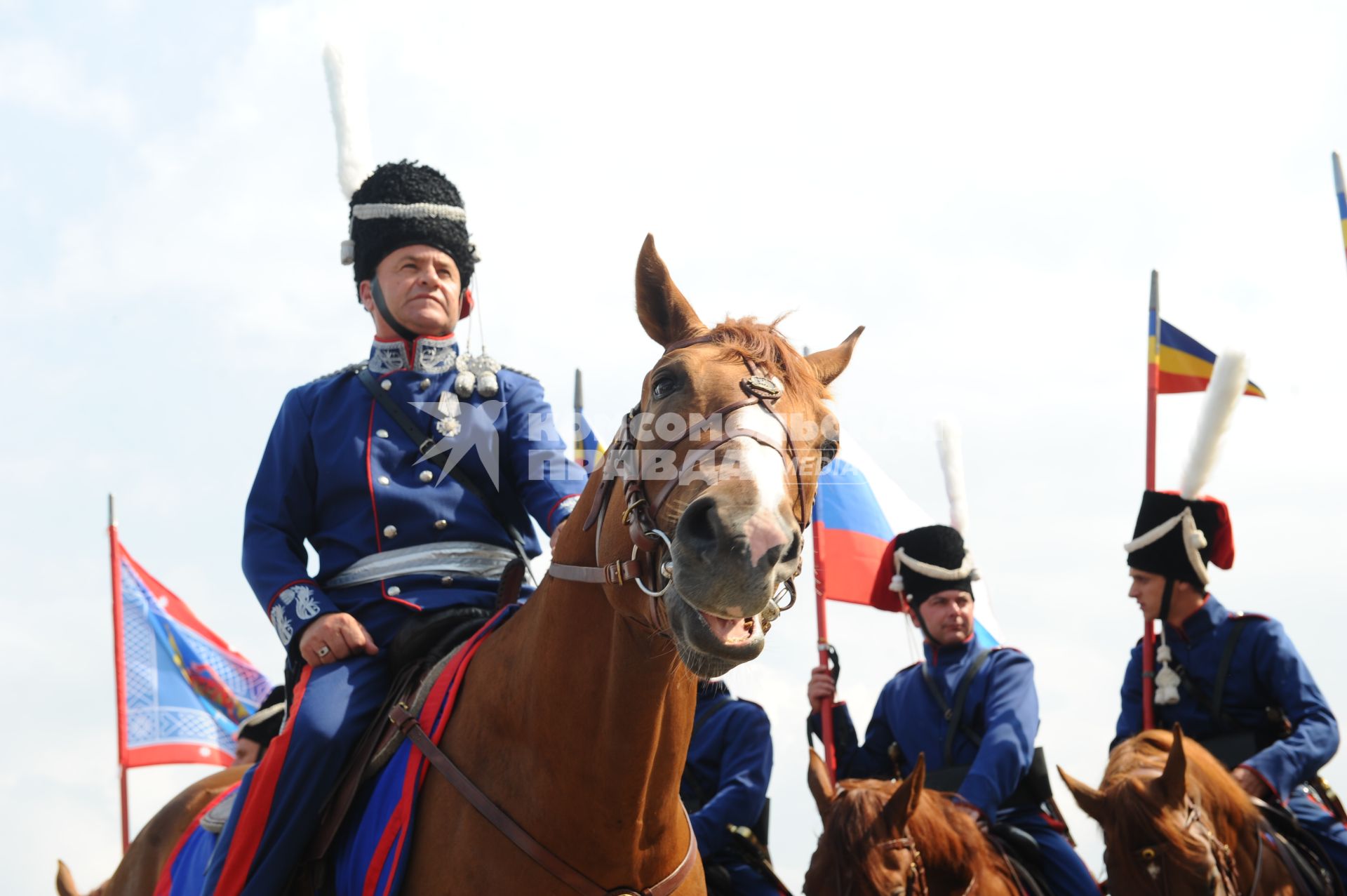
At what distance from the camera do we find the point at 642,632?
362 centimetres

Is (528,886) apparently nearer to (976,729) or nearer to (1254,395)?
(976,729)

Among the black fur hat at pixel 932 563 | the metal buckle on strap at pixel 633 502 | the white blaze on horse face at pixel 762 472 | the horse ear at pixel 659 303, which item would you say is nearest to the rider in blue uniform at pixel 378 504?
the horse ear at pixel 659 303

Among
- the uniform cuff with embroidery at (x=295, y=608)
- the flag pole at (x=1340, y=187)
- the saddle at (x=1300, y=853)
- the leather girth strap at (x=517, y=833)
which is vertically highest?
the flag pole at (x=1340, y=187)

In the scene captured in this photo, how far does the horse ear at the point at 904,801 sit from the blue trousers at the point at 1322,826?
282cm

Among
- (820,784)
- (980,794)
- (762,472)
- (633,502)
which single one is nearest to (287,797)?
(633,502)

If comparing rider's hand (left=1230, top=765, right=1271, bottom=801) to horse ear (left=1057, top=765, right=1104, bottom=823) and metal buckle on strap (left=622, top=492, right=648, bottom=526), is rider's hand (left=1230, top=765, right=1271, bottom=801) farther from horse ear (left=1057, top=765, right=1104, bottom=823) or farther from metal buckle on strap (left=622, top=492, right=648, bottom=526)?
metal buckle on strap (left=622, top=492, right=648, bottom=526)

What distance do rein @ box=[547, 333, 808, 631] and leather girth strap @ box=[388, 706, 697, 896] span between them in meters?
0.73

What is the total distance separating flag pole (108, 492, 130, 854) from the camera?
41.6 feet

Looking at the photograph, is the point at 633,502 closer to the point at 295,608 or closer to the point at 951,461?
the point at 295,608

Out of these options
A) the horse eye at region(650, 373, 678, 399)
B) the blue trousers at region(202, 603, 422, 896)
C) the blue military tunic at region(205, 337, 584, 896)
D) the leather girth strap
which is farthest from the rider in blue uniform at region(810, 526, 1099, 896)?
the horse eye at region(650, 373, 678, 399)

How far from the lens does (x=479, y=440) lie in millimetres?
5102

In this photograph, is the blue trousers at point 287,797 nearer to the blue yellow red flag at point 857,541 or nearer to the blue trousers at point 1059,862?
the blue trousers at point 1059,862

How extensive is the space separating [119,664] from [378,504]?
10.4 metres

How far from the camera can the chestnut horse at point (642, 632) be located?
316cm
